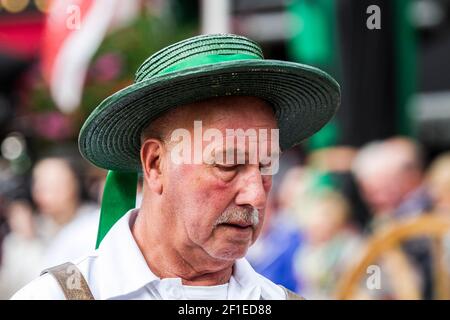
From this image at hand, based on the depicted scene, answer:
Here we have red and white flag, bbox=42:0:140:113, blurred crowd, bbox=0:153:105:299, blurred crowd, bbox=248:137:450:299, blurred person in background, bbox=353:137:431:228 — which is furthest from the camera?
blurred person in background, bbox=353:137:431:228

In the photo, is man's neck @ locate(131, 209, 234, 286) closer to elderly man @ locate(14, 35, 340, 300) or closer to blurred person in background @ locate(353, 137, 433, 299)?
elderly man @ locate(14, 35, 340, 300)

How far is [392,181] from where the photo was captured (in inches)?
209

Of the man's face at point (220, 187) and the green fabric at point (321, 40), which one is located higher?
the green fabric at point (321, 40)

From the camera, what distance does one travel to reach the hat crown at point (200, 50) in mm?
1913

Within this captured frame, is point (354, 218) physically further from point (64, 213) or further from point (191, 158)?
point (191, 158)

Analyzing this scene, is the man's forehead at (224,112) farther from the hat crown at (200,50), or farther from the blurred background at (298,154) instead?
the blurred background at (298,154)

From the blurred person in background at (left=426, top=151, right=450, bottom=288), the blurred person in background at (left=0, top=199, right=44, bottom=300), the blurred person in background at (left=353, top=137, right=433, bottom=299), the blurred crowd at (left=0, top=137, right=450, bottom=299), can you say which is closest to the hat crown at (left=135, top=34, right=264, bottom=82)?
the blurred person in background at (left=0, top=199, right=44, bottom=300)

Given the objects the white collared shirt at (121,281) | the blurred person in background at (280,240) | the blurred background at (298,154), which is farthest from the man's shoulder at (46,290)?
the blurred person in background at (280,240)

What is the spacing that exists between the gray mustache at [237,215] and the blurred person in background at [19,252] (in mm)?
1075

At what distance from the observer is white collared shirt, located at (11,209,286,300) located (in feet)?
6.32

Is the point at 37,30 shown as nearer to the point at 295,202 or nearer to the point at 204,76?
the point at 295,202

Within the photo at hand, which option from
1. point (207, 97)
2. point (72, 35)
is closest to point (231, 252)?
point (207, 97)

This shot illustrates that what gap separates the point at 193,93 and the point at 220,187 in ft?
0.59

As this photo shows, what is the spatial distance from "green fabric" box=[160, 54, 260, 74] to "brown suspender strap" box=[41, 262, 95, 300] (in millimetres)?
406
